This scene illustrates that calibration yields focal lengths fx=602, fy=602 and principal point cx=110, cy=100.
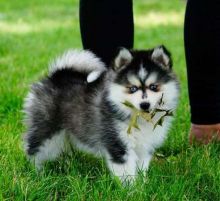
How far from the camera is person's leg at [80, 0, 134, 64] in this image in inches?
139

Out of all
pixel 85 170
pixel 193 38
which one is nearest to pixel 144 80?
pixel 85 170

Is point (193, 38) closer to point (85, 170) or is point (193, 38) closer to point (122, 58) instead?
point (122, 58)

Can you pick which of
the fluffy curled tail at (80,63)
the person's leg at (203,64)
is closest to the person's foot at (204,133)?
the person's leg at (203,64)

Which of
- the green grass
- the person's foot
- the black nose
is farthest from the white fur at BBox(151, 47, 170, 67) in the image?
the person's foot

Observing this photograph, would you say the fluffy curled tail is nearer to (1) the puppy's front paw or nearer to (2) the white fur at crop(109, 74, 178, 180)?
(2) the white fur at crop(109, 74, 178, 180)

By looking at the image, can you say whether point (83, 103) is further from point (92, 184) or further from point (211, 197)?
point (211, 197)

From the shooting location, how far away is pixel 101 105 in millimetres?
3037

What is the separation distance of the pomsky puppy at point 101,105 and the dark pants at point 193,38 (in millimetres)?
241

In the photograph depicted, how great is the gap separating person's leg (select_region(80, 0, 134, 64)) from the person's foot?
682mm

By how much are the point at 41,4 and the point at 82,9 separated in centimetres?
916

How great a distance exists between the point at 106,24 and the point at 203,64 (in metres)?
→ 0.62

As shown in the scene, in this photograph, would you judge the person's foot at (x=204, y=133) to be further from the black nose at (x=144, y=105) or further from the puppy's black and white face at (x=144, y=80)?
the black nose at (x=144, y=105)

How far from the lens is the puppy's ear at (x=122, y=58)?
2902mm

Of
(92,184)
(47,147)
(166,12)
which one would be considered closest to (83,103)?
(47,147)
